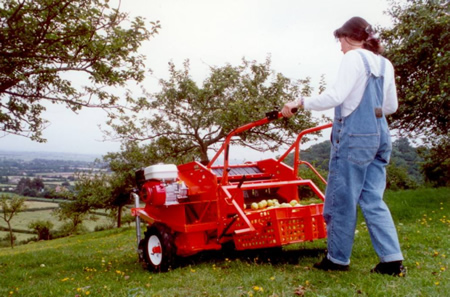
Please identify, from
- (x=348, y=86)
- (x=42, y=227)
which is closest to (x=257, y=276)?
(x=348, y=86)

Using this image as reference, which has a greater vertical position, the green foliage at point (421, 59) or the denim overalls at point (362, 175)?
the green foliage at point (421, 59)

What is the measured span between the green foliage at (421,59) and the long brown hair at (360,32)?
589cm

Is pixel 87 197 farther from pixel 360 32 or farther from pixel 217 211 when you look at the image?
pixel 360 32

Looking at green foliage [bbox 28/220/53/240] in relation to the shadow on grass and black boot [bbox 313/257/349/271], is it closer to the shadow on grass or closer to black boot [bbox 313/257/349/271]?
the shadow on grass

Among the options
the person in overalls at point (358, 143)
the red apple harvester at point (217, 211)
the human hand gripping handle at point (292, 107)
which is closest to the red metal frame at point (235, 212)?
the red apple harvester at point (217, 211)

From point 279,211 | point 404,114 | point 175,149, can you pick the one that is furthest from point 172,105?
point 279,211

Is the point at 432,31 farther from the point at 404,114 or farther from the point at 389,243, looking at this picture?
the point at 389,243

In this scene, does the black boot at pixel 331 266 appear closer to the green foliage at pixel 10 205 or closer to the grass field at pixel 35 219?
the green foliage at pixel 10 205

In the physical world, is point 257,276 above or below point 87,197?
above

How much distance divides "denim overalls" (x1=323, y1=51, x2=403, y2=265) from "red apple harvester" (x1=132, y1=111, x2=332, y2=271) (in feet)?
2.79

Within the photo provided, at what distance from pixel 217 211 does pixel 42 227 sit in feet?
146

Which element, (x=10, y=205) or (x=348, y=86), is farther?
(x=10, y=205)

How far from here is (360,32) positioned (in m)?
4.33

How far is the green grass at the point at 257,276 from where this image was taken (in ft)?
13.2
